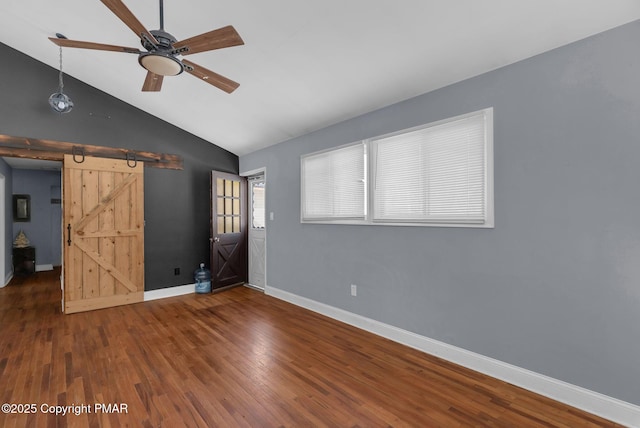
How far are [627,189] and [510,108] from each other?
98cm

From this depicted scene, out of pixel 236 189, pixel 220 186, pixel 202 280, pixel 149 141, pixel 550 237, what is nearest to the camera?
pixel 550 237

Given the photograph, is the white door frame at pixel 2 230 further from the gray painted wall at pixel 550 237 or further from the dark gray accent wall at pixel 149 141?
the gray painted wall at pixel 550 237

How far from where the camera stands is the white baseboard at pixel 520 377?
196cm

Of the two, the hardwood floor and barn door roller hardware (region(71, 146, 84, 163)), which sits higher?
barn door roller hardware (region(71, 146, 84, 163))

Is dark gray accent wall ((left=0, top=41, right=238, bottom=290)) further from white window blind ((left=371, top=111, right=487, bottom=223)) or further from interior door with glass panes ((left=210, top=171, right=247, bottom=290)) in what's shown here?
white window blind ((left=371, top=111, right=487, bottom=223))

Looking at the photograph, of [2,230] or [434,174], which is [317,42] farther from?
[2,230]

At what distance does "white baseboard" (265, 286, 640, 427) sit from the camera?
6.42ft

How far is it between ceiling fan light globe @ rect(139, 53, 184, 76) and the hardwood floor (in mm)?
2469

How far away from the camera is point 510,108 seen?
2.42m

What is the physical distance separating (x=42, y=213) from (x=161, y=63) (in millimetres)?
8174

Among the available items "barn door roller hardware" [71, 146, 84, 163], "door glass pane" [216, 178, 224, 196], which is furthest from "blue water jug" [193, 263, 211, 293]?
"barn door roller hardware" [71, 146, 84, 163]

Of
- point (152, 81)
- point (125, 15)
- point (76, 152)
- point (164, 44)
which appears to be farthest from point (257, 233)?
point (125, 15)

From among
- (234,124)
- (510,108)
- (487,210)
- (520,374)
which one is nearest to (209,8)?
(234,124)

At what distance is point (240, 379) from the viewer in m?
2.46
